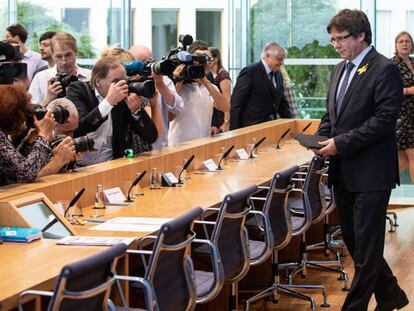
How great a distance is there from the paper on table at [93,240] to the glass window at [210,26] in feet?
31.2

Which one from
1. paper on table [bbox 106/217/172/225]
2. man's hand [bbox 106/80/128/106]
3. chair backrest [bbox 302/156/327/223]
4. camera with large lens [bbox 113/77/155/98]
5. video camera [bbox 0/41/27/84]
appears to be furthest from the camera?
chair backrest [bbox 302/156/327/223]

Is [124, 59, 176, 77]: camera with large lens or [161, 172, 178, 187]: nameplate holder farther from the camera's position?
[124, 59, 176, 77]: camera with large lens

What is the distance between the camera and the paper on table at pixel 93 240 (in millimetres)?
4305

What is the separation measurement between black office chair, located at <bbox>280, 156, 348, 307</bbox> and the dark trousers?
0.87 metres

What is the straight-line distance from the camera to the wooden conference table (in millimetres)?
3809

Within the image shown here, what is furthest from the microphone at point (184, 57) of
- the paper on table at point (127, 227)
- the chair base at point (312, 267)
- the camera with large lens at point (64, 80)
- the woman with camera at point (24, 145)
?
the paper on table at point (127, 227)

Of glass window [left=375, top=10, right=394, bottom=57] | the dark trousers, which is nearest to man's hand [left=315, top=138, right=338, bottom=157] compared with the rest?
the dark trousers

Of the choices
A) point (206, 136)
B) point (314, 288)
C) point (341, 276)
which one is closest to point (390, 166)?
point (314, 288)

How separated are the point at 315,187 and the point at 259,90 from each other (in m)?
2.89

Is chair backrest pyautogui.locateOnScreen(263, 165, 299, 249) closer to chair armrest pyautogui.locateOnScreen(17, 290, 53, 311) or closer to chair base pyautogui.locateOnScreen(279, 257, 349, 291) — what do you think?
chair base pyautogui.locateOnScreen(279, 257, 349, 291)

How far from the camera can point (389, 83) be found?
547 centimetres

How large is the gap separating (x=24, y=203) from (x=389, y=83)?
209cm

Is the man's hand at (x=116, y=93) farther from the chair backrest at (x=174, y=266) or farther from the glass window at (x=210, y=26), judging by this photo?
the glass window at (x=210, y=26)

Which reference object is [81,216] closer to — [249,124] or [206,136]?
[206,136]
